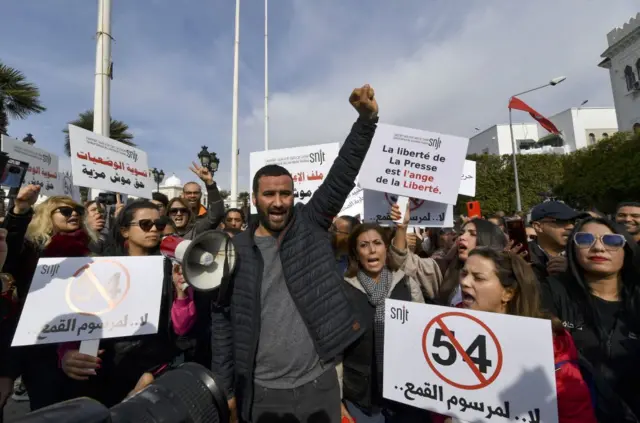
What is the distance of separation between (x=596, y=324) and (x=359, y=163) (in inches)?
60.4

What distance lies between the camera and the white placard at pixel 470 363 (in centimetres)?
153

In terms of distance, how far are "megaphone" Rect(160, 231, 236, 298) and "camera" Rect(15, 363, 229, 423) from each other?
785mm

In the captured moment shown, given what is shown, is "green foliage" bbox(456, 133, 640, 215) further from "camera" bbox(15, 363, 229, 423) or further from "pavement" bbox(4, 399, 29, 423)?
"camera" bbox(15, 363, 229, 423)

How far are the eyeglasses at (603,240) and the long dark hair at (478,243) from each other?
2.04 ft

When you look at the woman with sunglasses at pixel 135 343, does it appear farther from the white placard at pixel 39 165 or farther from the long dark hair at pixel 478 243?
the white placard at pixel 39 165

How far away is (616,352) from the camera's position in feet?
6.30

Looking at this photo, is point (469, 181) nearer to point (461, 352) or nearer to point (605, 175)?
point (461, 352)

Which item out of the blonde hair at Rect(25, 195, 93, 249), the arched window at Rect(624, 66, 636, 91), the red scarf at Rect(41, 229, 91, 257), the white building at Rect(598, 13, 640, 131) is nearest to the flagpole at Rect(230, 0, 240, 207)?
the blonde hair at Rect(25, 195, 93, 249)

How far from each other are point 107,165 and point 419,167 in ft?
13.7

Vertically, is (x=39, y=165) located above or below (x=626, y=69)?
below

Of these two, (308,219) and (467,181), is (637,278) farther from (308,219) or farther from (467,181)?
(467,181)

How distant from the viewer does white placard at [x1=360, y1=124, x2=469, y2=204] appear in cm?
429

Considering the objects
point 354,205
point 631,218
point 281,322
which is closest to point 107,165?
point 354,205

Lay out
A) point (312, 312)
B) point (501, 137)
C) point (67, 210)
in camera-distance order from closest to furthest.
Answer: point (312, 312)
point (67, 210)
point (501, 137)
